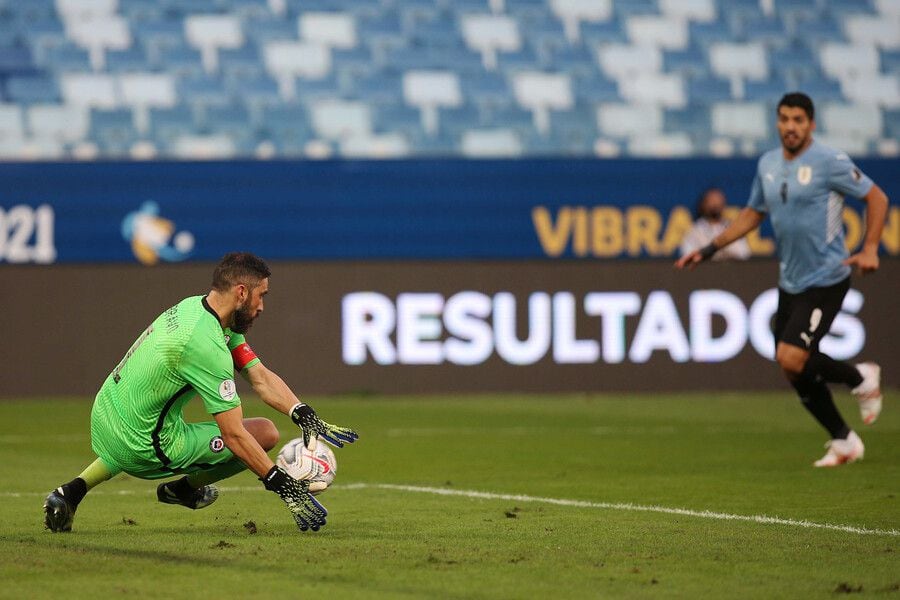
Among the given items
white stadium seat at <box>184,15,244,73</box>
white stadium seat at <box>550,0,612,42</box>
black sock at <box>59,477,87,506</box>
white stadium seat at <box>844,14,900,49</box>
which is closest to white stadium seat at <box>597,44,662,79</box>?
white stadium seat at <box>550,0,612,42</box>

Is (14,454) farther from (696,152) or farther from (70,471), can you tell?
(696,152)

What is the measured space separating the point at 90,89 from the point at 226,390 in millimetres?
13060

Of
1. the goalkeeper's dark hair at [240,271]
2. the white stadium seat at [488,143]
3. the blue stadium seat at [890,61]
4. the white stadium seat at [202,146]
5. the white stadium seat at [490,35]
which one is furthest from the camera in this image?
the blue stadium seat at [890,61]

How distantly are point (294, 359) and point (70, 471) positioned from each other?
5659 mm

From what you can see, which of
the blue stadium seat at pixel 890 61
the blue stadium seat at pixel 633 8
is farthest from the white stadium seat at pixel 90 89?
the blue stadium seat at pixel 890 61

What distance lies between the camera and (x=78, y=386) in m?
15.1

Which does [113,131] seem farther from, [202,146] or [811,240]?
[811,240]

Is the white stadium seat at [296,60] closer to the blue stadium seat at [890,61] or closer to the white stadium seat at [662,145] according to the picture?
the white stadium seat at [662,145]

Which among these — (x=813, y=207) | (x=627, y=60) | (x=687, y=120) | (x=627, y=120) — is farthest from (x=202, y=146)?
(x=813, y=207)

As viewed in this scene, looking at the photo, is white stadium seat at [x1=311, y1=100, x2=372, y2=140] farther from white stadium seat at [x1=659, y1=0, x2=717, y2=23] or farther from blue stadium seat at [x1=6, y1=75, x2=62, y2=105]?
white stadium seat at [x1=659, y1=0, x2=717, y2=23]

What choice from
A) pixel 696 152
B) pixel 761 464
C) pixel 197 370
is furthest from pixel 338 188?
pixel 197 370

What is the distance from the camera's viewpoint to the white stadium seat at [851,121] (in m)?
20.2

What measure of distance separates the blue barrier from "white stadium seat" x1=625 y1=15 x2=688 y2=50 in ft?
9.52

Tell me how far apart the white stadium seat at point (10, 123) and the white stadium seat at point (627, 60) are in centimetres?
730
